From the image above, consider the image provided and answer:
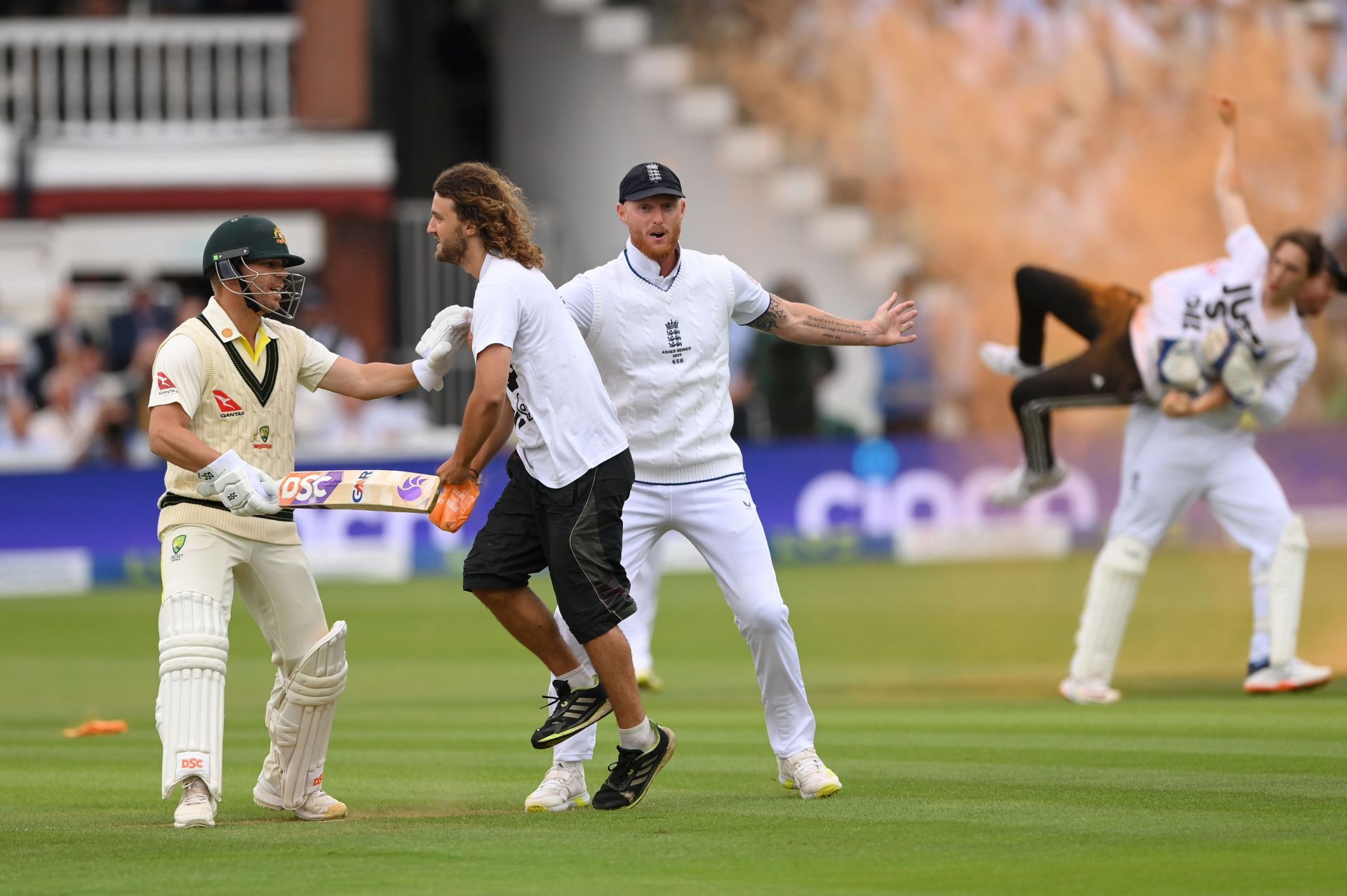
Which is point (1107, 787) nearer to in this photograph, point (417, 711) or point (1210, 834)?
A: point (1210, 834)

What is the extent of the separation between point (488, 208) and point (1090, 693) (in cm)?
487

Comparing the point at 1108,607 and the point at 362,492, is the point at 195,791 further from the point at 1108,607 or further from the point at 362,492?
the point at 1108,607

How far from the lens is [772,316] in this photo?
7.80 m

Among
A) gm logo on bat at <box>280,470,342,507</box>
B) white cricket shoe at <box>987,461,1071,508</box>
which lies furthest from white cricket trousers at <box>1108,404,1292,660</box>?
gm logo on bat at <box>280,470,342,507</box>

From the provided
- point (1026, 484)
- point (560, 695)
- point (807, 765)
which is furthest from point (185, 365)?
point (1026, 484)

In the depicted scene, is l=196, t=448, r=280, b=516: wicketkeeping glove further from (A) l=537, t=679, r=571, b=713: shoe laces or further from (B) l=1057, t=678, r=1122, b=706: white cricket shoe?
(B) l=1057, t=678, r=1122, b=706: white cricket shoe

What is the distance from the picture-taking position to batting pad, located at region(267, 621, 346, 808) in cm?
721

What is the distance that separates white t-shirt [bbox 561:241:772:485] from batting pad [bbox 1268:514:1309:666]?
435cm

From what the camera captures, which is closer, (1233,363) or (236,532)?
(236,532)

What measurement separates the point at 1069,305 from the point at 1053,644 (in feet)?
10.8

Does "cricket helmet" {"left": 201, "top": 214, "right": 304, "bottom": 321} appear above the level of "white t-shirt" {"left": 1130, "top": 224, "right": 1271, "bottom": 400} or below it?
above

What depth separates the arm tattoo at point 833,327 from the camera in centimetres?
773

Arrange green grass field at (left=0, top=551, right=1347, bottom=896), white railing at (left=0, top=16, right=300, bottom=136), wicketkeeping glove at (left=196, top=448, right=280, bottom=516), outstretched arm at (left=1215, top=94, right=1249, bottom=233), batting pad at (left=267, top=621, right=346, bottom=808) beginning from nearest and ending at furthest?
green grass field at (left=0, top=551, right=1347, bottom=896) → wicketkeeping glove at (left=196, top=448, right=280, bottom=516) → batting pad at (left=267, top=621, right=346, bottom=808) → outstretched arm at (left=1215, top=94, right=1249, bottom=233) → white railing at (left=0, top=16, right=300, bottom=136)

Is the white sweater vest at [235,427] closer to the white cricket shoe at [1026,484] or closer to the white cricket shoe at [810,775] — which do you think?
the white cricket shoe at [810,775]
